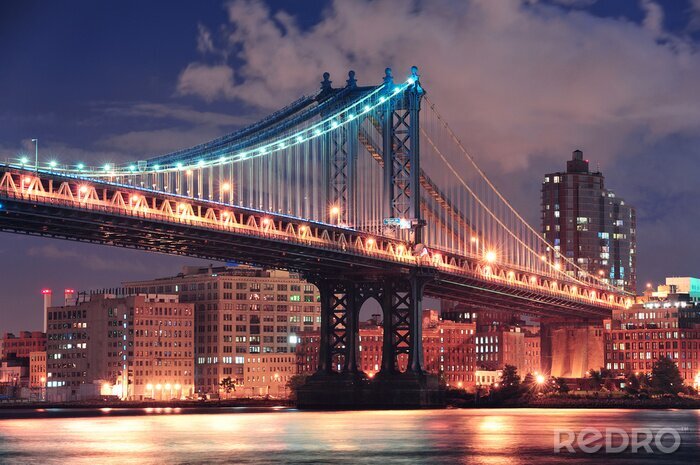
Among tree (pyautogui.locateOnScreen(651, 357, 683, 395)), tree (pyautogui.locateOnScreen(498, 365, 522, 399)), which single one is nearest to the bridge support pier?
tree (pyautogui.locateOnScreen(498, 365, 522, 399))

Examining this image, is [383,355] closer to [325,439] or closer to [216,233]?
[216,233]

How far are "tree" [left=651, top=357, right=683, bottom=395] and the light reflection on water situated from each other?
4629 centimetres

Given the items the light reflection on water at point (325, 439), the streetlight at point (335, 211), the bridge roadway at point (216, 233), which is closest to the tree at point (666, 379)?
the bridge roadway at point (216, 233)

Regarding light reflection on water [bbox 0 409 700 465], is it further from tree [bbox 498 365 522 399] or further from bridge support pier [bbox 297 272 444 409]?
tree [bbox 498 365 522 399]

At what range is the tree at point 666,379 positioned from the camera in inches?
6820

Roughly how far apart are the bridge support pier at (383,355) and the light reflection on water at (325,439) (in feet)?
21.7

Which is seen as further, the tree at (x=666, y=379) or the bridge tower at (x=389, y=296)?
the tree at (x=666, y=379)

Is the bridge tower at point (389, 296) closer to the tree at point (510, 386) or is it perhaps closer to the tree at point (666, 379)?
the tree at point (510, 386)

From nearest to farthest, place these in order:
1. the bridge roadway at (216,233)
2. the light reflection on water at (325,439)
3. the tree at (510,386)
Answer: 1. the light reflection on water at (325,439)
2. the bridge roadway at (216,233)
3. the tree at (510,386)

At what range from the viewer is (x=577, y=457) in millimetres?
75125

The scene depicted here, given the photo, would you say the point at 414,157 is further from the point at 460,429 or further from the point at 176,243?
the point at 460,429

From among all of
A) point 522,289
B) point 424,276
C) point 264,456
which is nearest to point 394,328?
point 424,276

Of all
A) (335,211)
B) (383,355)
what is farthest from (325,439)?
(383,355)

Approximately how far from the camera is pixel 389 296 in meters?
137
